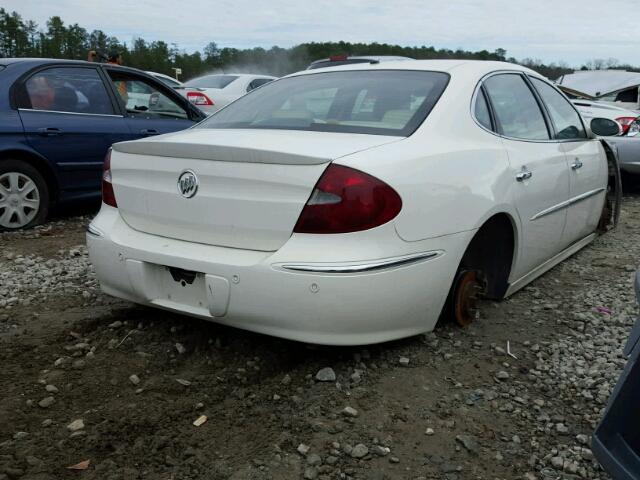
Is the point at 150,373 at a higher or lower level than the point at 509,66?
lower

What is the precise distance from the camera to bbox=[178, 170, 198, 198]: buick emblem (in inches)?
109

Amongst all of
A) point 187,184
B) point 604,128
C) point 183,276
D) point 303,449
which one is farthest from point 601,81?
point 303,449

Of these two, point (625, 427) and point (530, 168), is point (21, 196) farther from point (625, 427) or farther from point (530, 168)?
point (625, 427)

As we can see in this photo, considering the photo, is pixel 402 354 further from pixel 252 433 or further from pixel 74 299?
pixel 74 299

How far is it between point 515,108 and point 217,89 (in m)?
9.44

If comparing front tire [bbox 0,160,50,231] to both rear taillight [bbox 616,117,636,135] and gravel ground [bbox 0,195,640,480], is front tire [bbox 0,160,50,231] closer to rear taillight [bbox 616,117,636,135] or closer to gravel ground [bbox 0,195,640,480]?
gravel ground [bbox 0,195,640,480]

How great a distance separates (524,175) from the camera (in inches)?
134

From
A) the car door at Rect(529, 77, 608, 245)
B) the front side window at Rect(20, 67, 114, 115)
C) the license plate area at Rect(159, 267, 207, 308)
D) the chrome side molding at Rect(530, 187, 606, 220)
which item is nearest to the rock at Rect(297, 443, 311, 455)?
the license plate area at Rect(159, 267, 207, 308)

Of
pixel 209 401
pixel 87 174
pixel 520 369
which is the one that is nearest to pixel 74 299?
pixel 209 401

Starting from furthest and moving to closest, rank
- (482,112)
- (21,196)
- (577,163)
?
(21,196), (577,163), (482,112)

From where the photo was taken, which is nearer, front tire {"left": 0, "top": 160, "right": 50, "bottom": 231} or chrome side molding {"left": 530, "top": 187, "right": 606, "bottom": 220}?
chrome side molding {"left": 530, "top": 187, "right": 606, "bottom": 220}

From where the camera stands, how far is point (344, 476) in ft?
7.16

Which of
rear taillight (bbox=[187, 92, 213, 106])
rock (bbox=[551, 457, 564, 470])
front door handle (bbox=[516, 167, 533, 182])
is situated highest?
front door handle (bbox=[516, 167, 533, 182])

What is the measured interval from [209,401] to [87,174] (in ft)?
12.2
